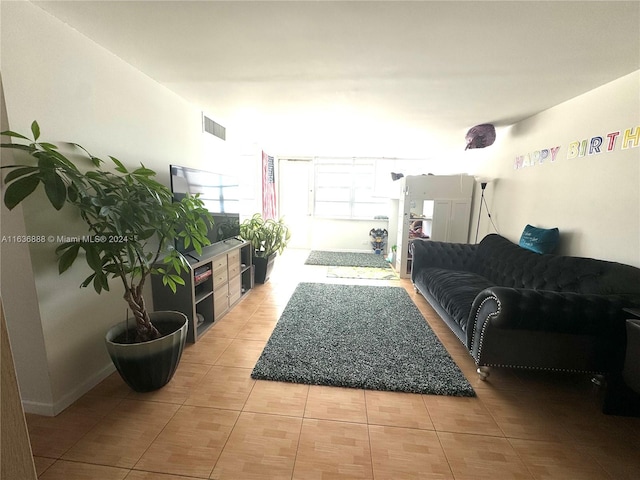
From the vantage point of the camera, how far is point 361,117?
3.05 metres

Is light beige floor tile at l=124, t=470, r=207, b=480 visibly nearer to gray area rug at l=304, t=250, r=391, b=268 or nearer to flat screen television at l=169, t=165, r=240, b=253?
flat screen television at l=169, t=165, r=240, b=253

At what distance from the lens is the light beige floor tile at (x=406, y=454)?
123cm

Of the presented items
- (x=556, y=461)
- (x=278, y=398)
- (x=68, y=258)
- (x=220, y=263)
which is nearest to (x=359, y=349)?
(x=278, y=398)

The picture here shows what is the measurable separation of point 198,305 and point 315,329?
1.18m

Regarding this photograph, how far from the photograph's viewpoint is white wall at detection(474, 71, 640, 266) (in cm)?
184

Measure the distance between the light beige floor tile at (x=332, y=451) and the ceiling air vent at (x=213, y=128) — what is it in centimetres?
301

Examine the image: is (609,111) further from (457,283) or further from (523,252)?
(457,283)

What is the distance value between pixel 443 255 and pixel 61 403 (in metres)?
3.53

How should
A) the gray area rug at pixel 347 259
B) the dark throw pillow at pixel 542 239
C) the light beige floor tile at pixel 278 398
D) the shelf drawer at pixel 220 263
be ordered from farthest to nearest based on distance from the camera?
the gray area rug at pixel 347 259 → the shelf drawer at pixel 220 263 → the dark throw pillow at pixel 542 239 → the light beige floor tile at pixel 278 398

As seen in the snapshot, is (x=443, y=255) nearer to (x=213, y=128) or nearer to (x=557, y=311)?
(x=557, y=311)

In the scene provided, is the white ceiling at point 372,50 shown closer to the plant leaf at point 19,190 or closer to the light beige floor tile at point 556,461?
the plant leaf at point 19,190

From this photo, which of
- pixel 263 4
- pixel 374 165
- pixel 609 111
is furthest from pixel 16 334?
pixel 374 165

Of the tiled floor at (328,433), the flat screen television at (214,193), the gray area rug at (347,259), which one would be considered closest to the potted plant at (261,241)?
the flat screen television at (214,193)

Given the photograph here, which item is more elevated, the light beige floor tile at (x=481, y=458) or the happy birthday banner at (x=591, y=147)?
the happy birthday banner at (x=591, y=147)
